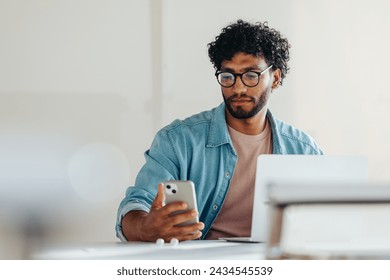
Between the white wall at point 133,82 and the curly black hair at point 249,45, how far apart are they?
58 centimetres

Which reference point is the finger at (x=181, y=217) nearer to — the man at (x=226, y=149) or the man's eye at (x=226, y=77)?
the man at (x=226, y=149)

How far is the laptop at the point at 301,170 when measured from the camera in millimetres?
1568

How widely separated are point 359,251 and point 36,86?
91.8 inches

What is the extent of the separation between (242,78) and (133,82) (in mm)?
984

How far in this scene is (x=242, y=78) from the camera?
2.15 m

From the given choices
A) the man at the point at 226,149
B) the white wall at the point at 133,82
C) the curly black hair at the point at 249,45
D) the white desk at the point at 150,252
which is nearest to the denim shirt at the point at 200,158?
the man at the point at 226,149

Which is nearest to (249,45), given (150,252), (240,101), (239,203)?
(240,101)

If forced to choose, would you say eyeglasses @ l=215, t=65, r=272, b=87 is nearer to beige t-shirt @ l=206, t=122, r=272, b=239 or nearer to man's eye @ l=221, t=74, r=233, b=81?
man's eye @ l=221, t=74, r=233, b=81

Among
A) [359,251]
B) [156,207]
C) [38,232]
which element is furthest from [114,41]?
[359,251]

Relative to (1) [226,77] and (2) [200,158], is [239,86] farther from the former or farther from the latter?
(2) [200,158]

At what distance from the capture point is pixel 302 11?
3131 millimetres

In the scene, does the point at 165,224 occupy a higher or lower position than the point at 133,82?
lower

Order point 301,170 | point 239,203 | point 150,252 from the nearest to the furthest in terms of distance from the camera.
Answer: point 150,252 → point 301,170 → point 239,203
